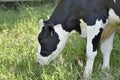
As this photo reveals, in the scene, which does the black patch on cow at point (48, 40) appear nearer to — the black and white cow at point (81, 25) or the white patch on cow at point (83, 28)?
the black and white cow at point (81, 25)

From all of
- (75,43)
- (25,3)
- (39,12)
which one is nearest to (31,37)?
(75,43)

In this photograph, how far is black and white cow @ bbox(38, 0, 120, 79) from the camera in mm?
5031

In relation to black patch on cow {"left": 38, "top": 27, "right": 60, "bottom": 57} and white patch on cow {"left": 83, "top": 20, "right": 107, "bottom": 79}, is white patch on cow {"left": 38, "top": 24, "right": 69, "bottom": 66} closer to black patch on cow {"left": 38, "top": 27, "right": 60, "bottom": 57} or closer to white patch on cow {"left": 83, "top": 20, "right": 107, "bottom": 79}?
black patch on cow {"left": 38, "top": 27, "right": 60, "bottom": 57}

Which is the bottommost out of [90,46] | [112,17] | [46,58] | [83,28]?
[46,58]

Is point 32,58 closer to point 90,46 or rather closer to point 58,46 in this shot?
point 58,46

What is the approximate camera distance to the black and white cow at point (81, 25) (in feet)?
16.5

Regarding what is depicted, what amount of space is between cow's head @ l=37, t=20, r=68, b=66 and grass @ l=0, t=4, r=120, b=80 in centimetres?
10

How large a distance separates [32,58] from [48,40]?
18.0 inches

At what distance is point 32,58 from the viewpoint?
18.4 feet

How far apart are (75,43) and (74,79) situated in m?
0.94

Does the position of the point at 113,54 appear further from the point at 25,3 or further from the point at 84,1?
the point at 25,3

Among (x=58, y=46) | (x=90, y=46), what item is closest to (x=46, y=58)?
(x=58, y=46)

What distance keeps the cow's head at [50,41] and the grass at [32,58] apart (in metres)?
0.10

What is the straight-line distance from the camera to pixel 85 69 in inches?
209
